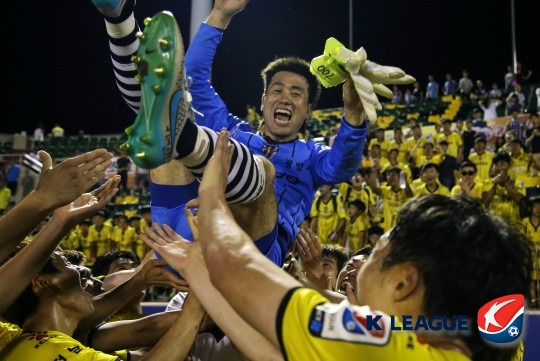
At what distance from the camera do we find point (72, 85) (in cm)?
2253

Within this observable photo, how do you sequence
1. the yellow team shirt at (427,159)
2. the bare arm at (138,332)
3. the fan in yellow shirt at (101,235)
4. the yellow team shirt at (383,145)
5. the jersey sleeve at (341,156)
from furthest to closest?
the yellow team shirt at (383,145) < the fan in yellow shirt at (101,235) < the yellow team shirt at (427,159) < the jersey sleeve at (341,156) < the bare arm at (138,332)

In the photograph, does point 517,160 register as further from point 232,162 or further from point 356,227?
point 232,162

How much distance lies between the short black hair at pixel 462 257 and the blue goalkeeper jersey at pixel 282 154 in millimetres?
1478

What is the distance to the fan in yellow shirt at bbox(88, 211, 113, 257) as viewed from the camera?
955 centimetres

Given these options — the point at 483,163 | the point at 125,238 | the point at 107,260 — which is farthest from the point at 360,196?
the point at 107,260

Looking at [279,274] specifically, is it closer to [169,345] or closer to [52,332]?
[169,345]

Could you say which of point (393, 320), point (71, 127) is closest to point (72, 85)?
point (71, 127)

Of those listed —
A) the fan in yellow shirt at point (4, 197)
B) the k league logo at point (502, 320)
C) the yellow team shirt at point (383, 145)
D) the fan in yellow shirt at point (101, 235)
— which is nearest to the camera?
the k league logo at point (502, 320)

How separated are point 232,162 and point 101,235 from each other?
822 centimetres

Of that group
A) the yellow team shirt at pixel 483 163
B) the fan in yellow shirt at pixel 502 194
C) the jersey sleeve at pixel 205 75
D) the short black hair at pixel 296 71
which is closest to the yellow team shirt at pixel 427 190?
the fan in yellow shirt at pixel 502 194

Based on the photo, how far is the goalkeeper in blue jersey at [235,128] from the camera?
1631mm

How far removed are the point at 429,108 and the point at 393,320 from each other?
13.6m

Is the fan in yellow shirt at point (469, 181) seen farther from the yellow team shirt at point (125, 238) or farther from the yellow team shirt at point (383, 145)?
the yellow team shirt at point (125, 238)

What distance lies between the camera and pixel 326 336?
113cm
